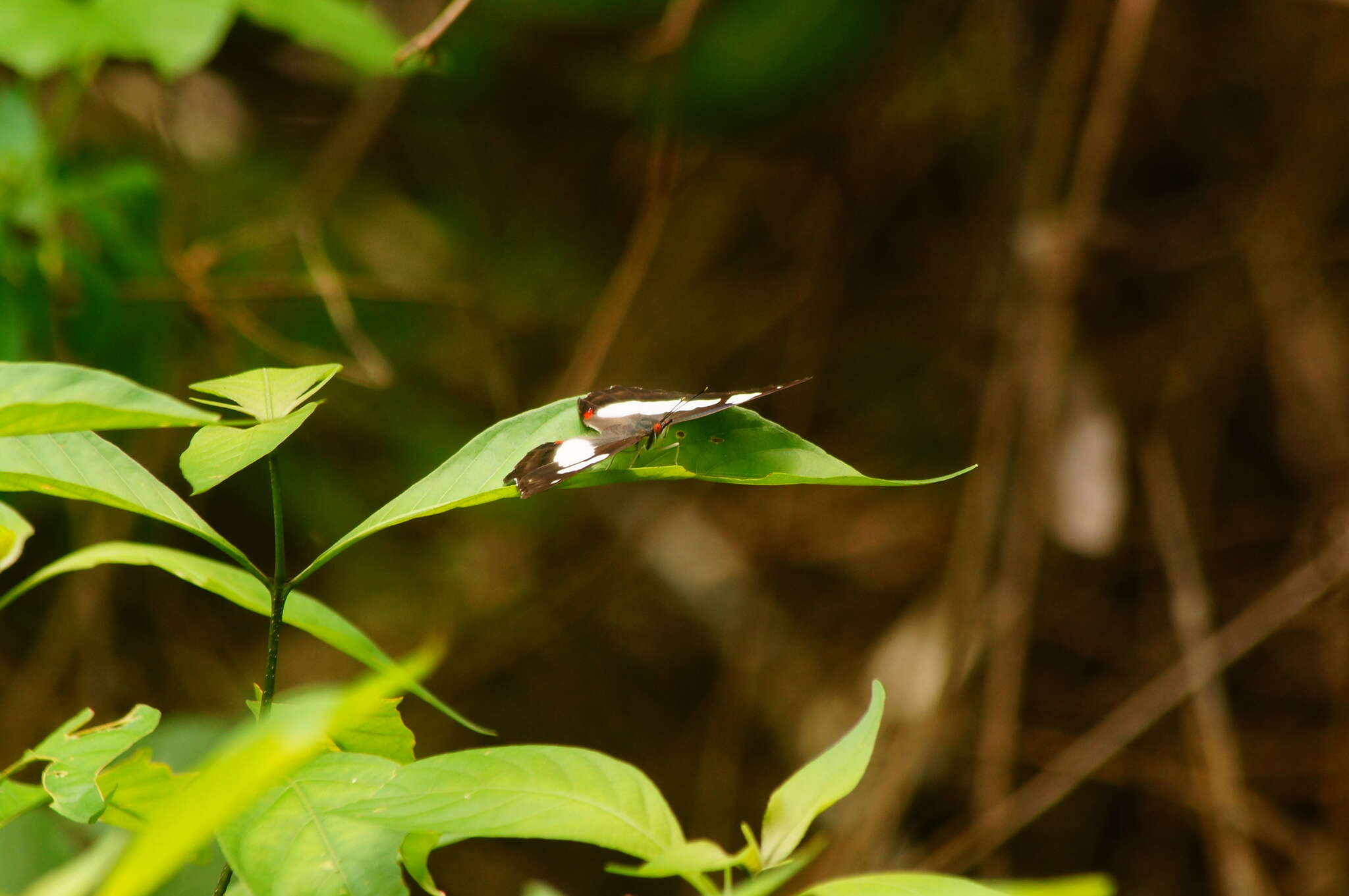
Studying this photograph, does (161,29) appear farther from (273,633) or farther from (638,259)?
(273,633)

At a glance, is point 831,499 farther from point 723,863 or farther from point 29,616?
point 723,863

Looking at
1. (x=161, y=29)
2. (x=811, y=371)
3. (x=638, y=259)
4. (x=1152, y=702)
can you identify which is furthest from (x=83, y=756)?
(x=811, y=371)

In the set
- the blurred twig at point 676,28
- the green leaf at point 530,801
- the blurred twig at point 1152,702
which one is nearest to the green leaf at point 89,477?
the green leaf at point 530,801

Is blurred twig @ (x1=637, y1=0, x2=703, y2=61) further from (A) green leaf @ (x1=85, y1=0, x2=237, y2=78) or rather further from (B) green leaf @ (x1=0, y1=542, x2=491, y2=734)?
(B) green leaf @ (x1=0, y1=542, x2=491, y2=734)

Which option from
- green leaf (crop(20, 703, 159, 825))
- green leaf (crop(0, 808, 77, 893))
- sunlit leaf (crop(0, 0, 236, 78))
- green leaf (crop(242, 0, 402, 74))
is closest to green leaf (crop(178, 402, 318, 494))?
green leaf (crop(20, 703, 159, 825))

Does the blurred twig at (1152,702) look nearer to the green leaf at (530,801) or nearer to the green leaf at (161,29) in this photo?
the green leaf at (530,801)
